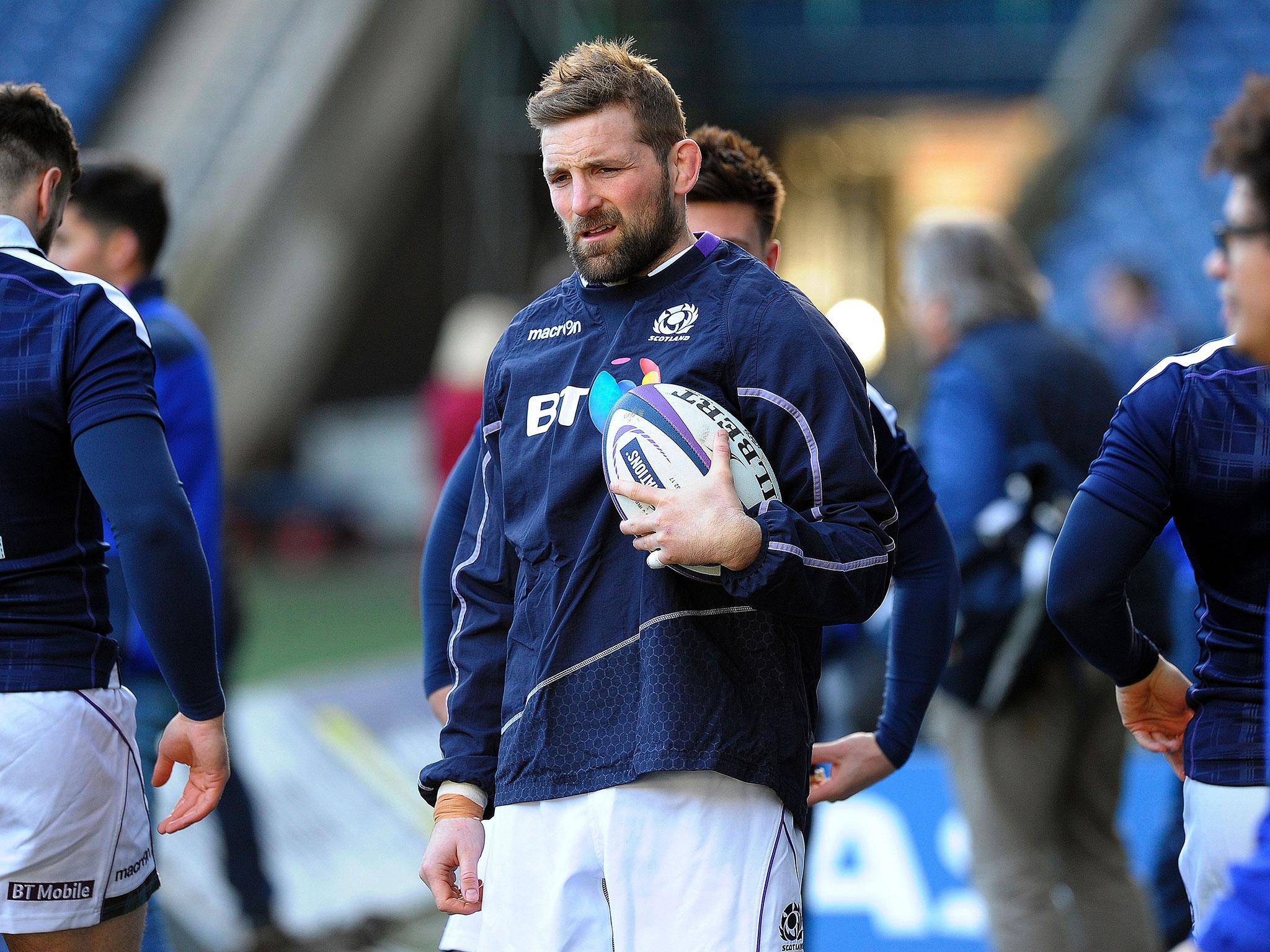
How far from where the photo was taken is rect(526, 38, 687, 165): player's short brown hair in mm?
2234

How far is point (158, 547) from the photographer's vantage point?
2311mm

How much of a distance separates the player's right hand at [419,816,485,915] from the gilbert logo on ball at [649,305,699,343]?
0.82m

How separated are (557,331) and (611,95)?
1.25ft

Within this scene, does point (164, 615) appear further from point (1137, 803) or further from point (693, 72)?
point (693, 72)

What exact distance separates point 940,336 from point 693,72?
42.3 ft

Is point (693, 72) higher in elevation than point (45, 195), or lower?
lower

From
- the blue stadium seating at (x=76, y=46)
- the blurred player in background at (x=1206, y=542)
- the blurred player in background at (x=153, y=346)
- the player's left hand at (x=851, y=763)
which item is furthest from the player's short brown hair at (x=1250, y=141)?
the blue stadium seating at (x=76, y=46)

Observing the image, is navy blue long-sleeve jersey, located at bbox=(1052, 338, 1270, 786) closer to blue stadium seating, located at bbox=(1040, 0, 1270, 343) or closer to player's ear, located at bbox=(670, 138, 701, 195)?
player's ear, located at bbox=(670, 138, 701, 195)

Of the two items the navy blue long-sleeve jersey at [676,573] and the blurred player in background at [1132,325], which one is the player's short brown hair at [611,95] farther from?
the blurred player in background at [1132,325]

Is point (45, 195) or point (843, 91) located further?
point (843, 91)

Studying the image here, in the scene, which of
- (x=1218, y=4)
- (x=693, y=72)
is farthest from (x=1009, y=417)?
(x=693, y=72)

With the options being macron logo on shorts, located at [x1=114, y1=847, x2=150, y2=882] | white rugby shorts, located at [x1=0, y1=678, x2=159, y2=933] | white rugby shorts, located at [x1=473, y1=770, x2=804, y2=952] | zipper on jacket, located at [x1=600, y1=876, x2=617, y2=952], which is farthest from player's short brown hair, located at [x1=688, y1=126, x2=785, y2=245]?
macron logo on shorts, located at [x1=114, y1=847, x2=150, y2=882]

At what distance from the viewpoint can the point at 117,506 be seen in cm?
227

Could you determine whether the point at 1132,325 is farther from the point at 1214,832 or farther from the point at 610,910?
the point at 610,910
